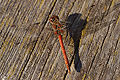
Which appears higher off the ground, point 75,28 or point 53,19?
point 53,19

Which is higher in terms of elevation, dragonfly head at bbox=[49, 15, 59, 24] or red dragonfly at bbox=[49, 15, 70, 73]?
dragonfly head at bbox=[49, 15, 59, 24]

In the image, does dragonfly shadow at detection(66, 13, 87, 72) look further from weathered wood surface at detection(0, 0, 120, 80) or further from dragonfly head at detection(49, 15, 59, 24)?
dragonfly head at detection(49, 15, 59, 24)

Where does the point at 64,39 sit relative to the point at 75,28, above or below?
below

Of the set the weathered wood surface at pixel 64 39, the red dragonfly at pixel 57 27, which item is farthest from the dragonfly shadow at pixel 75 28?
the red dragonfly at pixel 57 27

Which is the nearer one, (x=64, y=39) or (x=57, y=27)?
(x=64, y=39)

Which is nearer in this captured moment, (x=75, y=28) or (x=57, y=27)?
(x=75, y=28)

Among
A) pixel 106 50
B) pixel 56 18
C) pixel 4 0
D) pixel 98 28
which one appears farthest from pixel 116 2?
pixel 4 0

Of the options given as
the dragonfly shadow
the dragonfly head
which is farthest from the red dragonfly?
the dragonfly shadow

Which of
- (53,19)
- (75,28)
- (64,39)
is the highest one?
(53,19)

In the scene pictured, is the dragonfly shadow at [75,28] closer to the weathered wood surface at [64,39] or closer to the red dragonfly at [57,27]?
the weathered wood surface at [64,39]
